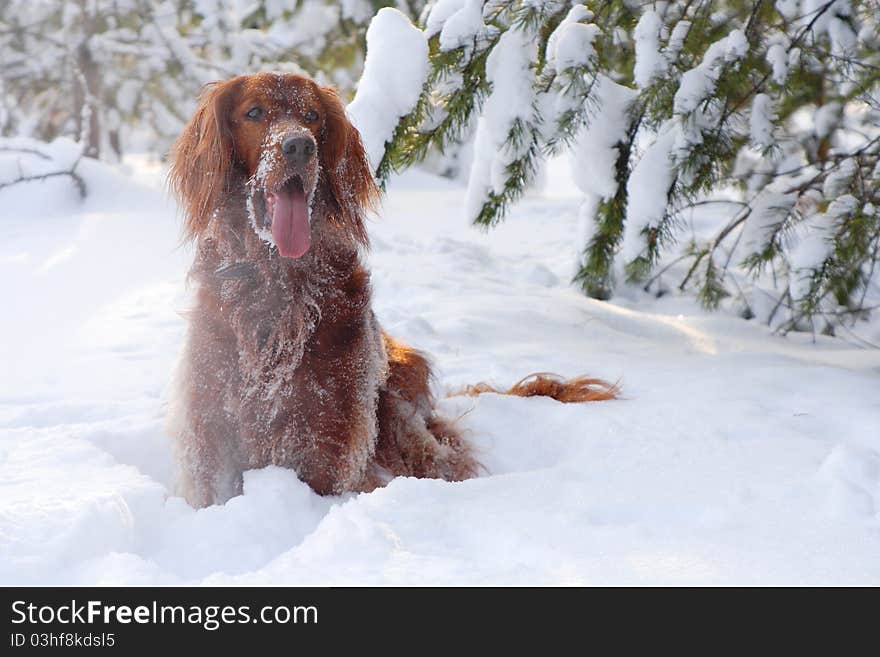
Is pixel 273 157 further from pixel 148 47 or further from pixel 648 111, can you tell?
pixel 148 47

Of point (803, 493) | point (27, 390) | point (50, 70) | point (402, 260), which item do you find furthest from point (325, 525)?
point (50, 70)

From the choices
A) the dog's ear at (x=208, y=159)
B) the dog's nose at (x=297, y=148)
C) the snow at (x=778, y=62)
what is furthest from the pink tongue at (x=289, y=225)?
the snow at (x=778, y=62)

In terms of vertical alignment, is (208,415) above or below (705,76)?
below

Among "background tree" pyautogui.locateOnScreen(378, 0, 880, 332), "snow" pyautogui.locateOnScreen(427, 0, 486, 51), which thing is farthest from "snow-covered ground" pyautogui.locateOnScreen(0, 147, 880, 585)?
"snow" pyautogui.locateOnScreen(427, 0, 486, 51)

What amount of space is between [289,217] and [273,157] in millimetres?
188

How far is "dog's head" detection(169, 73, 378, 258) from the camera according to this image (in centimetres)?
267

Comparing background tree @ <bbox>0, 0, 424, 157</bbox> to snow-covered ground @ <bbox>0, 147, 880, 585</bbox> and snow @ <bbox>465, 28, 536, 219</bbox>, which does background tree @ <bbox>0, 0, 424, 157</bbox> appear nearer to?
snow-covered ground @ <bbox>0, 147, 880, 585</bbox>

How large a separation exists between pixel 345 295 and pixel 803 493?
151 centimetres

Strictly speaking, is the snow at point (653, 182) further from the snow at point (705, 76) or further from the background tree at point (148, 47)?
the background tree at point (148, 47)

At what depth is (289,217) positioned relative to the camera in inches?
105

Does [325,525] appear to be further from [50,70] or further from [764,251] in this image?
[50,70]

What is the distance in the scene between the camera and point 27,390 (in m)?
3.60

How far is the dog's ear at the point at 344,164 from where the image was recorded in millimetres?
2945

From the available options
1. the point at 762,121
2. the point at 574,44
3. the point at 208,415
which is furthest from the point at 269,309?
the point at 762,121
